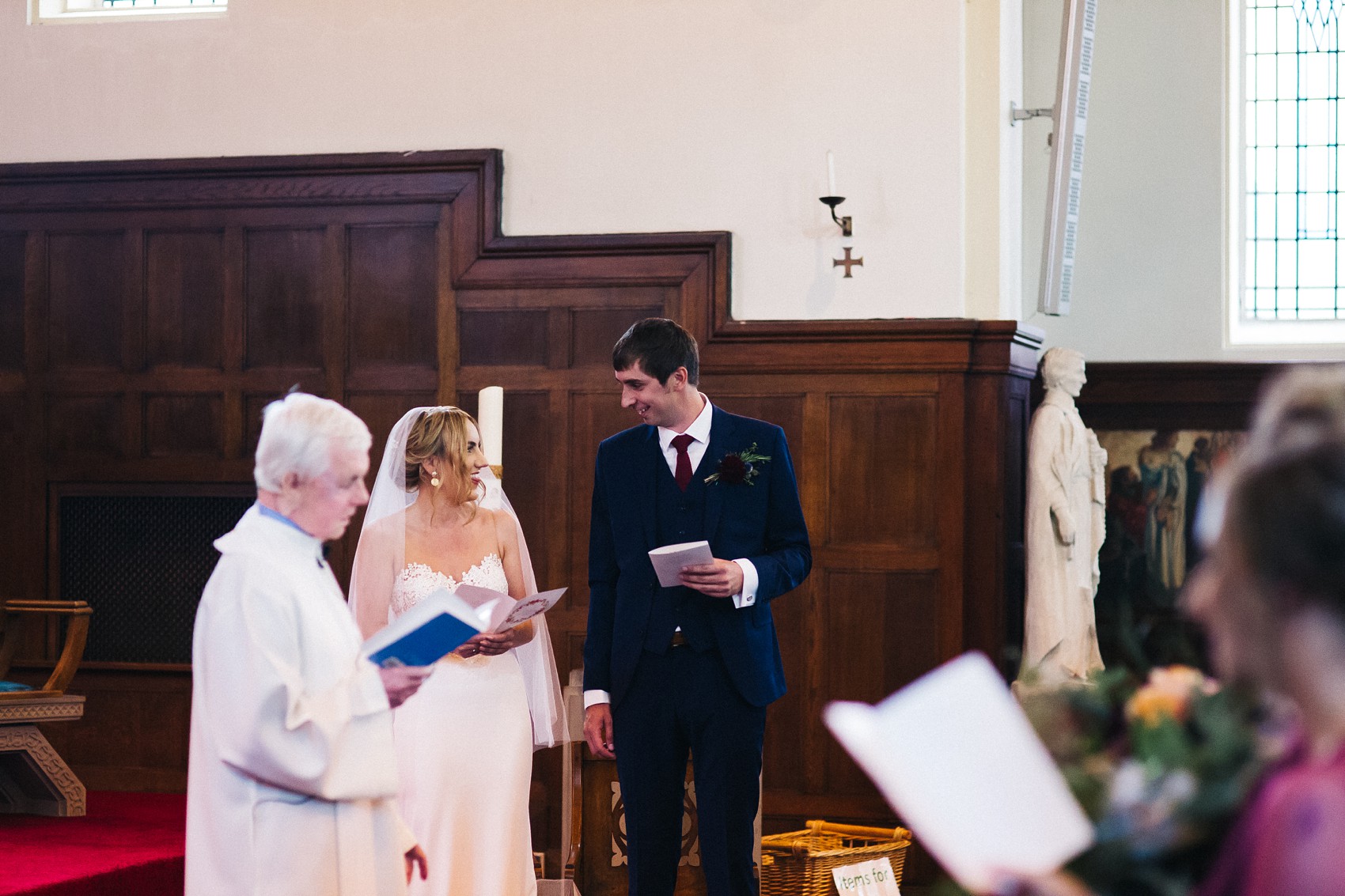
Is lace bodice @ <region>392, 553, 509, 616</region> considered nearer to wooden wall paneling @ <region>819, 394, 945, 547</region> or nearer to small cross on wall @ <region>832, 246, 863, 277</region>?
wooden wall paneling @ <region>819, 394, 945, 547</region>

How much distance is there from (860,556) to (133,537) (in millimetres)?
3785

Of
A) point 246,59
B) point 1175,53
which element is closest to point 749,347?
point 246,59

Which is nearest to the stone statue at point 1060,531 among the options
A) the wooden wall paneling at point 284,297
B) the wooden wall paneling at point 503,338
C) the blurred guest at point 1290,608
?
the wooden wall paneling at point 503,338

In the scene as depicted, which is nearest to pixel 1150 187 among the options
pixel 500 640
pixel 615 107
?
pixel 615 107

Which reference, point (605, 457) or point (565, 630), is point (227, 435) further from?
point (605, 457)

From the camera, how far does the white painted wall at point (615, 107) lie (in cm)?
694

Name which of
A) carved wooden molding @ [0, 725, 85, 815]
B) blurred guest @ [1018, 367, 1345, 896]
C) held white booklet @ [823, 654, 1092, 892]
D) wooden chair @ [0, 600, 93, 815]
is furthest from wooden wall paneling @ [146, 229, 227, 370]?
blurred guest @ [1018, 367, 1345, 896]

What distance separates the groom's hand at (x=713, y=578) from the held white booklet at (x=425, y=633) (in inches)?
42.2

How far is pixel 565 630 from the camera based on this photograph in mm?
7117

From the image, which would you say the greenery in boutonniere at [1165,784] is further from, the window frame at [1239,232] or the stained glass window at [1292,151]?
the stained glass window at [1292,151]

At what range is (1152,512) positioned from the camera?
8.61 metres

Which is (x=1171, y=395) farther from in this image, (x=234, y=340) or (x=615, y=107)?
(x=234, y=340)

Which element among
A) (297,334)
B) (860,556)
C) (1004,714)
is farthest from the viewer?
(297,334)

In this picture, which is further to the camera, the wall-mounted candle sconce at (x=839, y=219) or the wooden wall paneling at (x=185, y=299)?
the wooden wall paneling at (x=185, y=299)
